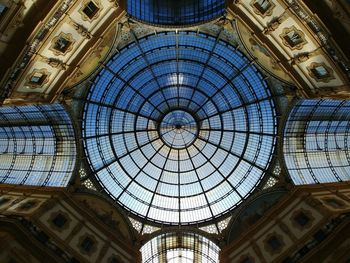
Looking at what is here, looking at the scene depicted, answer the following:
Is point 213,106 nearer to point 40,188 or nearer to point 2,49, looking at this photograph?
point 40,188

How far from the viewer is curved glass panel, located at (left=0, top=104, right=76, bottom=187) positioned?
95.4 feet

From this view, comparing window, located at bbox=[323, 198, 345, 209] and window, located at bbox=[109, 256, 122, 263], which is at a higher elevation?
window, located at bbox=[109, 256, 122, 263]

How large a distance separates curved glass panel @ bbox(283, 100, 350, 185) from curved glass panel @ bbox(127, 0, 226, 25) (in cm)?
1011

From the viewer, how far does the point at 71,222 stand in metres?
26.4

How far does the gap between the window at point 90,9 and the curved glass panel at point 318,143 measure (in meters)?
16.2

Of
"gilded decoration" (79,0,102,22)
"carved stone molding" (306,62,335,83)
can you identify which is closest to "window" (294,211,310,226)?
"carved stone molding" (306,62,335,83)

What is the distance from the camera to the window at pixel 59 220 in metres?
25.2

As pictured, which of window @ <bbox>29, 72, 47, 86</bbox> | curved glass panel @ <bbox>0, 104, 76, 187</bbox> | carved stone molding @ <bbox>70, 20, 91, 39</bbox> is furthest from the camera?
curved glass panel @ <bbox>0, 104, 76, 187</bbox>

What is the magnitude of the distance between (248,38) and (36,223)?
18.4 metres

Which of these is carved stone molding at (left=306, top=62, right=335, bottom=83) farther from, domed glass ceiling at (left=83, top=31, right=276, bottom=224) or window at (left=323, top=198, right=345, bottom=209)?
window at (left=323, top=198, right=345, bottom=209)

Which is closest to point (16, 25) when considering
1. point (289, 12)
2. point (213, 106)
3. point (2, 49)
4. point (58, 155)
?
point (2, 49)

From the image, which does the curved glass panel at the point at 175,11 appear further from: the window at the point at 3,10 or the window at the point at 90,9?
the window at the point at 3,10

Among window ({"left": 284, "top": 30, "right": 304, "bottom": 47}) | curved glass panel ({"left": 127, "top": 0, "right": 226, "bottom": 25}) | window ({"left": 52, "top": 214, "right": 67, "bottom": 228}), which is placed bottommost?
window ({"left": 284, "top": 30, "right": 304, "bottom": 47})

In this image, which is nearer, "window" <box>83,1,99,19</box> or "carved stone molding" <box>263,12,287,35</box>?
"carved stone molding" <box>263,12,287,35</box>
